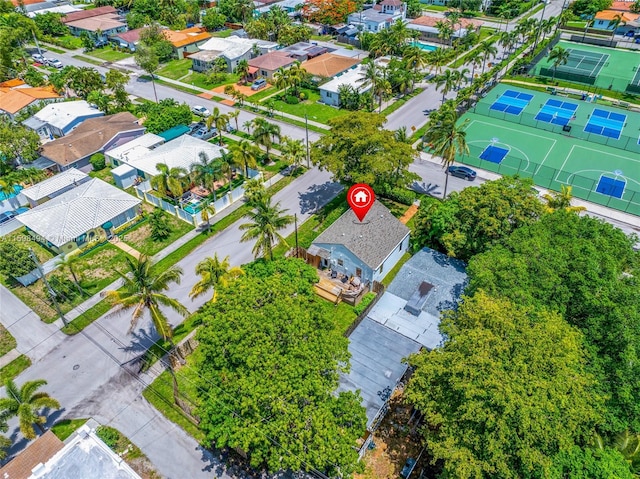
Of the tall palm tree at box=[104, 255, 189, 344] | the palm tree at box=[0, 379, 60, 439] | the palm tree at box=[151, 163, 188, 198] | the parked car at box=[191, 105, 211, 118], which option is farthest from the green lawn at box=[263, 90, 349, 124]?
the palm tree at box=[0, 379, 60, 439]

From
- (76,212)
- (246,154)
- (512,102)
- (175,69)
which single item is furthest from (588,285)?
(175,69)

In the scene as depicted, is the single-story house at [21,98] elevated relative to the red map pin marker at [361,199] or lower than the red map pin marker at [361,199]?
elevated

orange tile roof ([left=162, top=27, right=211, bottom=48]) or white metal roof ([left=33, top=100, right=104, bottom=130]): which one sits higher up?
orange tile roof ([left=162, top=27, right=211, bottom=48])

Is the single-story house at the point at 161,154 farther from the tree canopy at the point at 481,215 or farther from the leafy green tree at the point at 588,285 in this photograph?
the leafy green tree at the point at 588,285

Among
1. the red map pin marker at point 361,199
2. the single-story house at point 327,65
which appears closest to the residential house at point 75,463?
the red map pin marker at point 361,199

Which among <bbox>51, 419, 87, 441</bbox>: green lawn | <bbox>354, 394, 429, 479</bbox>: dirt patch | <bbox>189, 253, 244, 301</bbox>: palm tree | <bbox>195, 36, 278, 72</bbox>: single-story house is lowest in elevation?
<bbox>354, 394, 429, 479</bbox>: dirt patch

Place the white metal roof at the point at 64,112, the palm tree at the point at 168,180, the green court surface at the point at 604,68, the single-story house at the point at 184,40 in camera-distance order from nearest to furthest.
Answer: the palm tree at the point at 168,180 → the white metal roof at the point at 64,112 → the green court surface at the point at 604,68 → the single-story house at the point at 184,40

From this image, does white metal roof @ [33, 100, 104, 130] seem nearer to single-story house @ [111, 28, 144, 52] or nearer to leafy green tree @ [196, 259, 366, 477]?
single-story house @ [111, 28, 144, 52]
